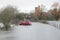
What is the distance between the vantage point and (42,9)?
55.7 metres

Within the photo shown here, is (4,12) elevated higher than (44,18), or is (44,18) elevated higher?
(4,12)

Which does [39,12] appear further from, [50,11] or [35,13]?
[50,11]

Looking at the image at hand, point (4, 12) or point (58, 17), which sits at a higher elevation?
point (4, 12)

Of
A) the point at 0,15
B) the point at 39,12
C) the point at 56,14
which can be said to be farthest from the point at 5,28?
the point at 39,12

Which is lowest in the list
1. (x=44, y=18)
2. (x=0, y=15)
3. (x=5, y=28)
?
(x=44, y=18)

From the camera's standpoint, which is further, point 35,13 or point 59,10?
point 35,13

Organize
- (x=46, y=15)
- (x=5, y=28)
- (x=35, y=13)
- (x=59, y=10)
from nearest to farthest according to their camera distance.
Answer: (x=5, y=28)
(x=59, y=10)
(x=46, y=15)
(x=35, y=13)

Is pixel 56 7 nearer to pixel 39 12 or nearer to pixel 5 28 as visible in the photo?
pixel 39 12

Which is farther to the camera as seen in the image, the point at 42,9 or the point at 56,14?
the point at 42,9

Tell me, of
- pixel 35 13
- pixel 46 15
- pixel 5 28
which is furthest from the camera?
pixel 35 13

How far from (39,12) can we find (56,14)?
818 cm

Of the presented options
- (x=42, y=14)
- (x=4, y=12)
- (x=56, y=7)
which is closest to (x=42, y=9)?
(x=42, y=14)

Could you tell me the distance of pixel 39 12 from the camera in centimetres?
5762

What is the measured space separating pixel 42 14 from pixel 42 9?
178cm
